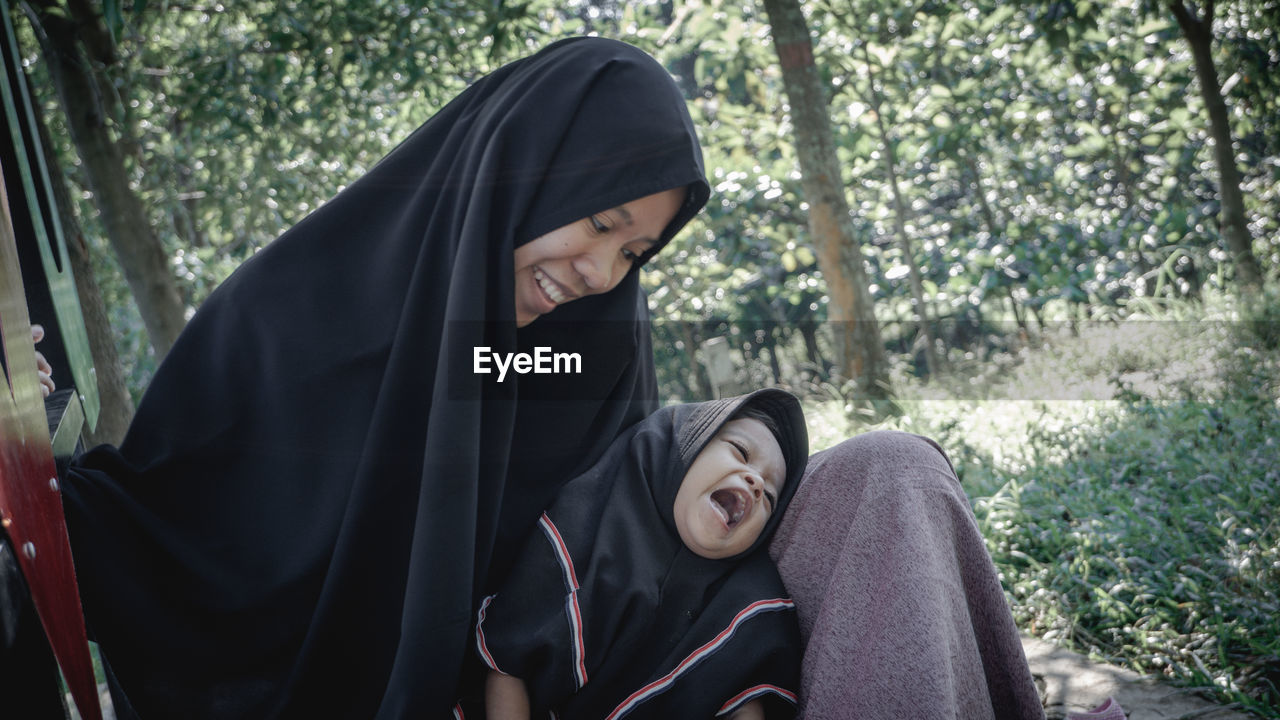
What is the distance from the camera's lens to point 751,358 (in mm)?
9852

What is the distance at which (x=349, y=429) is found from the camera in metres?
1.81

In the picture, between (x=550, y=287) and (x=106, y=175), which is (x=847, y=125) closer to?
(x=106, y=175)

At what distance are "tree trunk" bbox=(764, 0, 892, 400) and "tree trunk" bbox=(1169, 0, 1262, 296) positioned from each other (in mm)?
2346

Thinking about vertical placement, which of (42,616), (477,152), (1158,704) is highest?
(477,152)

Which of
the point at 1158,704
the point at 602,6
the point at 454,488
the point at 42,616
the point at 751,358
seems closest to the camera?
the point at 42,616

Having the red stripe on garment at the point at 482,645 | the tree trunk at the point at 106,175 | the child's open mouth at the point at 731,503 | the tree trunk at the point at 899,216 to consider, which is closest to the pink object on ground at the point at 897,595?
the child's open mouth at the point at 731,503

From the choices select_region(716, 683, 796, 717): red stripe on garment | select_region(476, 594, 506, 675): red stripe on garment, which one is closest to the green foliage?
select_region(476, 594, 506, 675): red stripe on garment

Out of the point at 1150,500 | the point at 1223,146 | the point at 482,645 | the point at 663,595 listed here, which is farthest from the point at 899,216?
the point at 482,645

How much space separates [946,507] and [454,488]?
93cm

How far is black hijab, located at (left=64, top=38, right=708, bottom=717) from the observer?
164cm

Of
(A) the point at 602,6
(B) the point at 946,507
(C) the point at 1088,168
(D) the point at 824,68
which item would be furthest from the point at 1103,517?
(A) the point at 602,6

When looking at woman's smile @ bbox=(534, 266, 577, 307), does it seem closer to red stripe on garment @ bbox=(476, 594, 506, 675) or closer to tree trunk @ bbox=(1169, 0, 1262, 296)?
red stripe on garment @ bbox=(476, 594, 506, 675)

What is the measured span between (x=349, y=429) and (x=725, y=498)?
809mm

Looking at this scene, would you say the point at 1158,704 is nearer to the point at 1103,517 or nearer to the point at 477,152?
→ the point at 1103,517
